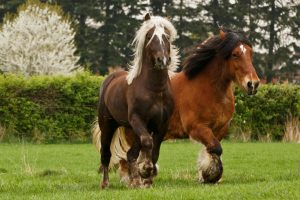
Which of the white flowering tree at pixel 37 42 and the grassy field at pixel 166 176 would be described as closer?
the grassy field at pixel 166 176

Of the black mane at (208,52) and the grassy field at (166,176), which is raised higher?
the black mane at (208,52)

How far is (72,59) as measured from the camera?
54.6 m

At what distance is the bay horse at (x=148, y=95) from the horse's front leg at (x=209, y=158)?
1.11 meters

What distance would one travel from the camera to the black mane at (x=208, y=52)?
1155cm

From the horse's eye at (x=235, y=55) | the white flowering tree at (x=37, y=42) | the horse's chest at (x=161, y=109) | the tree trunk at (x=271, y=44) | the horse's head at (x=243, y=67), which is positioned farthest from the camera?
the tree trunk at (x=271, y=44)

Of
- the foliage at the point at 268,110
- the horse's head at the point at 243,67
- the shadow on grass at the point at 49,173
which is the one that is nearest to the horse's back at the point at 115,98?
the horse's head at the point at 243,67

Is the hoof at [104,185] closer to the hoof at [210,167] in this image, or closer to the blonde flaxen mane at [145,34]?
the hoof at [210,167]

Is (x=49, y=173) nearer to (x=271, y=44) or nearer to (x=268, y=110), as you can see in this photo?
(x=268, y=110)

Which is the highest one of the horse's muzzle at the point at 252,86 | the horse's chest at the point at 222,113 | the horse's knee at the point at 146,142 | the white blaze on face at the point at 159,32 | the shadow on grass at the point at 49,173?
the white blaze on face at the point at 159,32

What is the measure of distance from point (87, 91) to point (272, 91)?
7638 millimetres

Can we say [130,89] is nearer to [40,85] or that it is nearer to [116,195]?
[116,195]

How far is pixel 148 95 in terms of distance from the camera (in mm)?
9750

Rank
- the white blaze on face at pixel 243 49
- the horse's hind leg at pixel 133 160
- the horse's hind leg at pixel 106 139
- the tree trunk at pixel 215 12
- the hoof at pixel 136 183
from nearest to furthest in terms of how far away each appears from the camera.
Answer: the hoof at pixel 136 183
the horse's hind leg at pixel 133 160
the horse's hind leg at pixel 106 139
the white blaze on face at pixel 243 49
the tree trunk at pixel 215 12

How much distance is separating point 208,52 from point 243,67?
44.2 inches
